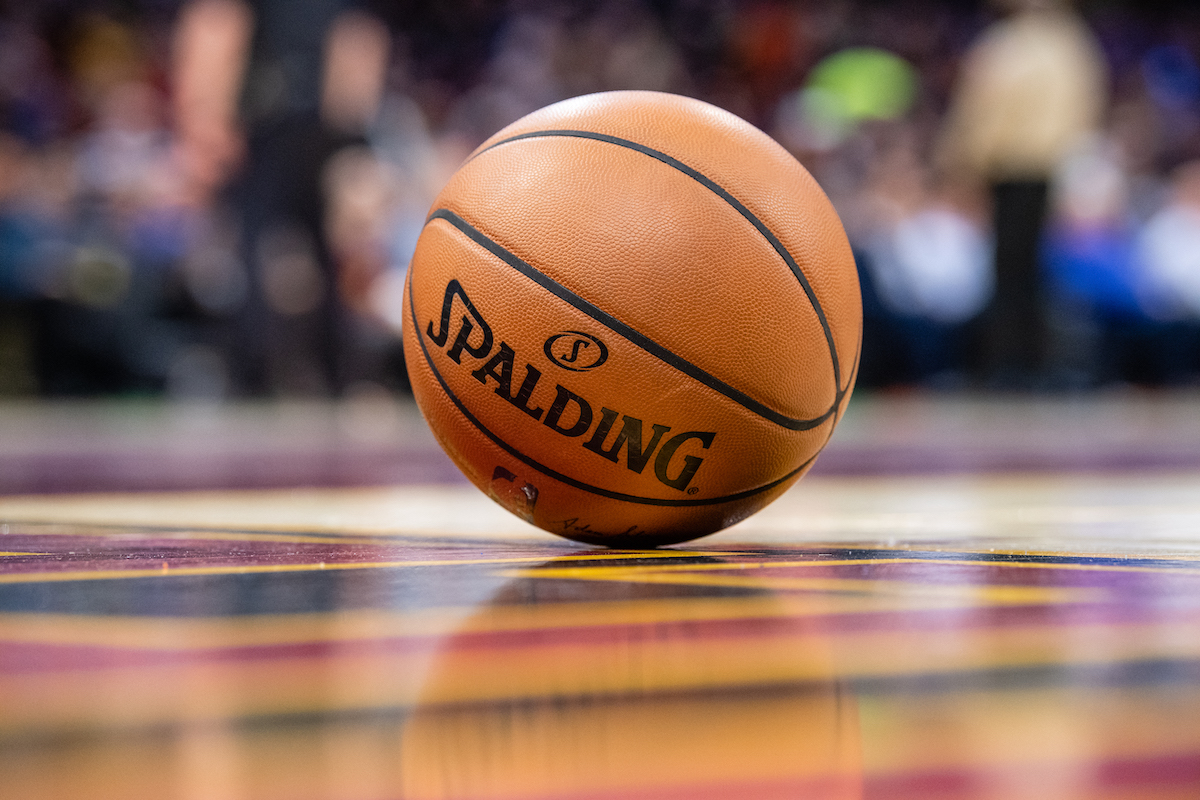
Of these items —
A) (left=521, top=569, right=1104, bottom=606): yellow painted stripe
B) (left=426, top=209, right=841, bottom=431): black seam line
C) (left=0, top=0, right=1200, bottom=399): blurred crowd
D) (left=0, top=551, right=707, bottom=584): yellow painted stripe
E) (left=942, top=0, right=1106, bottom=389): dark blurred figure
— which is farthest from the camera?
(left=942, top=0, right=1106, bottom=389): dark blurred figure

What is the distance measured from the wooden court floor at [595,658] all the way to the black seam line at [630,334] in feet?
0.57

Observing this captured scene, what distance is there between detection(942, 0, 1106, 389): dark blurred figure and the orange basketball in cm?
529

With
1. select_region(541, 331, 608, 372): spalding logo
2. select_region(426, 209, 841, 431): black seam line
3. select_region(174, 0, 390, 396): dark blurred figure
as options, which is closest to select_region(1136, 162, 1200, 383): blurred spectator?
select_region(174, 0, 390, 396): dark blurred figure

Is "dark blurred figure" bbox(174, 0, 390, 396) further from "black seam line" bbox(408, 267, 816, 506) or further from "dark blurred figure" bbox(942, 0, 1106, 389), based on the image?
"black seam line" bbox(408, 267, 816, 506)

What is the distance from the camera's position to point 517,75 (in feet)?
40.2

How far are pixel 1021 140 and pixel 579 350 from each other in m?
5.65

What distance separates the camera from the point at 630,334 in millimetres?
1697

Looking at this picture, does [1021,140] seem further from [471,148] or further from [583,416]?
[583,416]

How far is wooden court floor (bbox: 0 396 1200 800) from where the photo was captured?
786 millimetres

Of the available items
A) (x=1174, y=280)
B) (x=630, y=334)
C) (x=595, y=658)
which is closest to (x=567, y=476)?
(x=630, y=334)

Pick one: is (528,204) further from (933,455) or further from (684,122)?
(933,455)

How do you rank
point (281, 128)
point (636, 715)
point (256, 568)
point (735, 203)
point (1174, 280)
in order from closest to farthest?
point (636, 715)
point (256, 568)
point (735, 203)
point (281, 128)
point (1174, 280)

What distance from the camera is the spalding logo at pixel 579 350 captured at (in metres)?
1.70

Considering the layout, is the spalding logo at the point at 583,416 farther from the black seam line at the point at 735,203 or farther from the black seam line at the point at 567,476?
the black seam line at the point at 735,203
